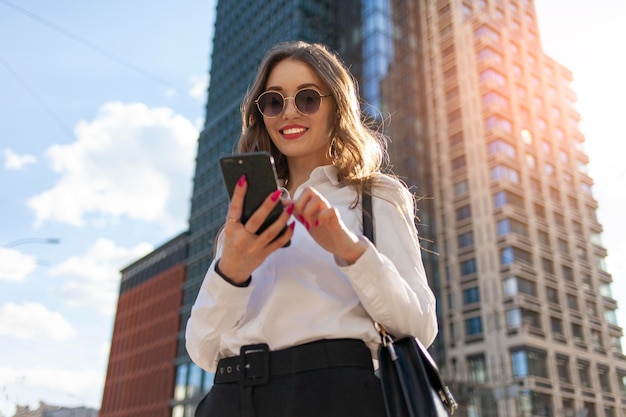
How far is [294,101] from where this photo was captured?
1882 mm

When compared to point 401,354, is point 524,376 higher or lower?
higher

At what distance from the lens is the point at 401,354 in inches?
56.7

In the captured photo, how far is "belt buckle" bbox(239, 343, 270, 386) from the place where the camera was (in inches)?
57.5

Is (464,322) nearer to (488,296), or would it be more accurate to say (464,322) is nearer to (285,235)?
(488,296)

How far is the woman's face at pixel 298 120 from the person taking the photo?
1886 mm

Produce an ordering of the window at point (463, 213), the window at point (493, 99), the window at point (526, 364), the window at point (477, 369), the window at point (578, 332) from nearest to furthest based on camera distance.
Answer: the window at point (526, 364) < the window at point (477, 369) < the window at point (578, 332) < the window at point (463, 213) < the window at point (493, 99)

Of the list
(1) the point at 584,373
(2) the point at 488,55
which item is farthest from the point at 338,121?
(2) the point at 488,55

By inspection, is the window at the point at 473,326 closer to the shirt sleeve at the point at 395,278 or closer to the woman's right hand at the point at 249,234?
the shirt sleeve at the point at 395,278

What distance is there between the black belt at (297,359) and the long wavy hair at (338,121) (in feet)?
1.65

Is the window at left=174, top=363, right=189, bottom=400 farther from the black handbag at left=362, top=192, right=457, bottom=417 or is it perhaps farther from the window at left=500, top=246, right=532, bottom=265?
the black handbag at left=362, top=192, right=457, bottom=417

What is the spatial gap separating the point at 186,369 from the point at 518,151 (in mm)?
31552

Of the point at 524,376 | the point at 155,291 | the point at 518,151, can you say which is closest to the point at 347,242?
the point at 524,376

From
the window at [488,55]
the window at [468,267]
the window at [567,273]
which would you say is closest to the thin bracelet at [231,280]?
the window at [468,267]

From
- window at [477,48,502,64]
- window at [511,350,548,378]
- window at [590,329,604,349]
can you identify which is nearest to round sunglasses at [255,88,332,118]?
window at [511,350,548,378]
